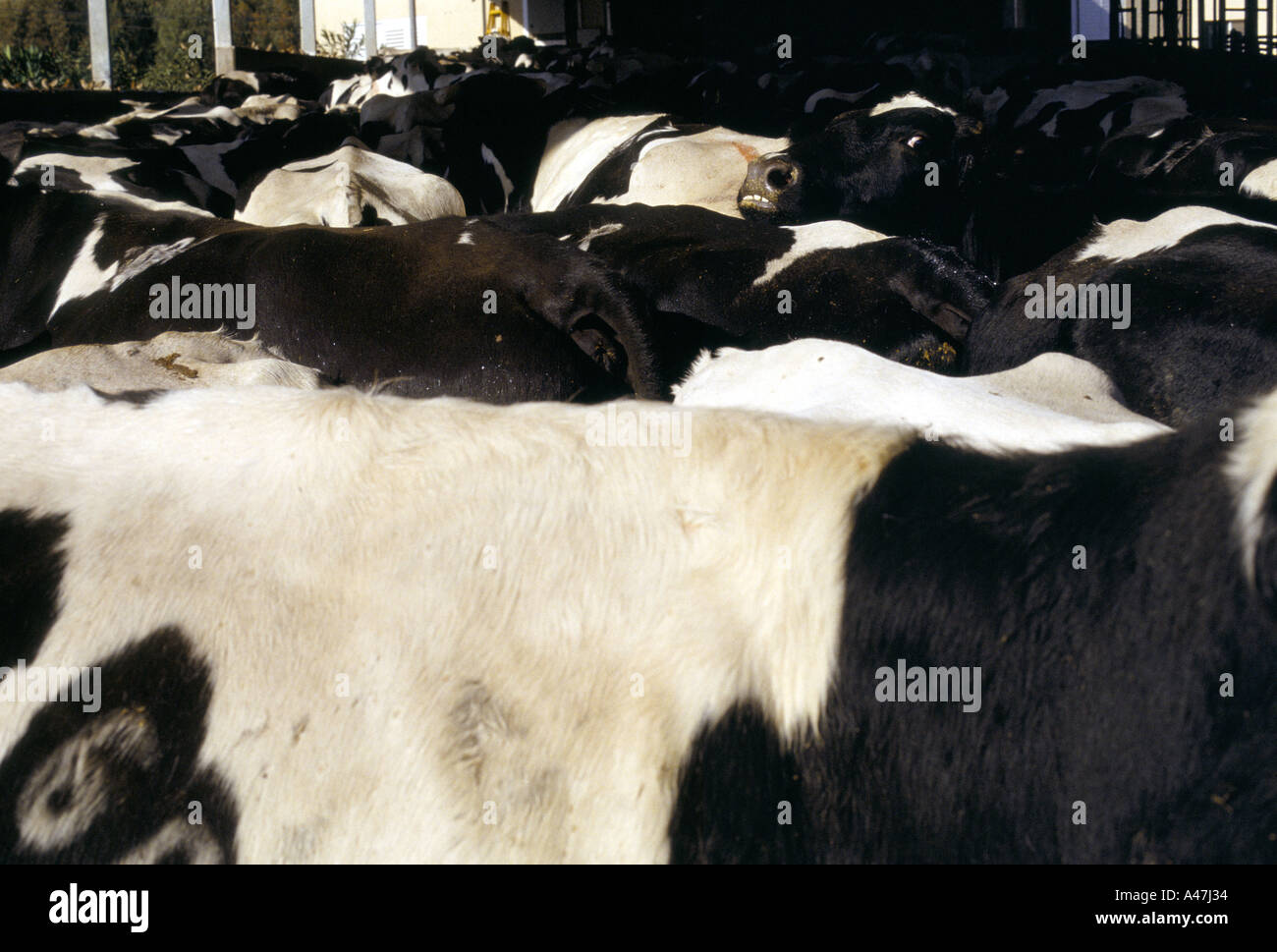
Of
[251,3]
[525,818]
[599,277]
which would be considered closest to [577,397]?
[599,277]

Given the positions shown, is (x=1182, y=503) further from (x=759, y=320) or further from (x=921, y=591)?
(x=759, y=320)

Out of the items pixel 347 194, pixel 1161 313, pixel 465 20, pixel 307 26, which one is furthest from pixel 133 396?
pixel 465 20

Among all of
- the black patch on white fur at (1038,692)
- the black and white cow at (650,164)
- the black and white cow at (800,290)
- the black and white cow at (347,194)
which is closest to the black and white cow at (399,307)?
the black and white cow at (800,290)

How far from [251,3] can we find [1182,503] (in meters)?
39.6

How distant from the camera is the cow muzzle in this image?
17.6 feet

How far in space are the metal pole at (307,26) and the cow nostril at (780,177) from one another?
11.6 meters

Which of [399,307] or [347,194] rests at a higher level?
[347,194]

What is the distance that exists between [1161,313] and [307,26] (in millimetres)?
14510

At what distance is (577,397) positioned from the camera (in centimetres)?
354

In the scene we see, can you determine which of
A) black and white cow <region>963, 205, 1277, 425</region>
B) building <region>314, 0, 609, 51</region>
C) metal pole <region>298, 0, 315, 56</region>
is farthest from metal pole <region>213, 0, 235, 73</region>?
black and white cow <region>963, 205, 1277, 425</region>

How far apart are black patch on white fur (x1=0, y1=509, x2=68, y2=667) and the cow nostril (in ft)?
14.1

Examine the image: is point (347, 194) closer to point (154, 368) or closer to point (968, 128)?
point (154, 368)

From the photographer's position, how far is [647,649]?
1395 mm

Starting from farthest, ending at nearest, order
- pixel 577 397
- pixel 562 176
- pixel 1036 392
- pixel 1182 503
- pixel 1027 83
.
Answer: pixel 1027 83
pixel 562 176
pixel 577 397
pixel 1036 392
pixel 1182 503
